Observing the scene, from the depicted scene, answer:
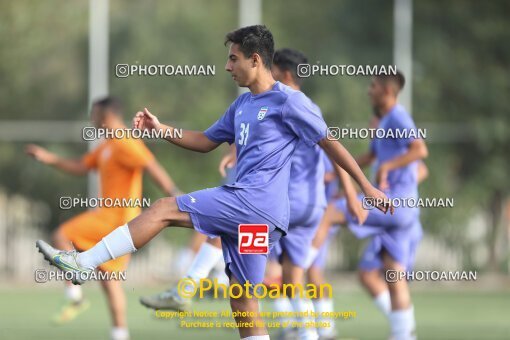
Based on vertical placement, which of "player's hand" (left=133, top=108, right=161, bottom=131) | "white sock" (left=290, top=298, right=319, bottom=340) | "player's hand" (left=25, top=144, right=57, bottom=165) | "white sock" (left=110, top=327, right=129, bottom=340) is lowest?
"white sock" (left=290, top=298, right=319, bottom=340)

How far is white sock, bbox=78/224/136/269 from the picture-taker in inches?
263

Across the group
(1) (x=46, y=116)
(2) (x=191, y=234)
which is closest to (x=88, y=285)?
(2) (x=191, y=234)

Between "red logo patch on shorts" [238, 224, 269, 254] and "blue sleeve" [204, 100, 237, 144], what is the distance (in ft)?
2.75

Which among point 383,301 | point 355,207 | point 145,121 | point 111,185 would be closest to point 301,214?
point 355,207

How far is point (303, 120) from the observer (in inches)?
276

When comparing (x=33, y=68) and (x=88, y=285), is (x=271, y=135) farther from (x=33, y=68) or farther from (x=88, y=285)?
(x=33, y=68)

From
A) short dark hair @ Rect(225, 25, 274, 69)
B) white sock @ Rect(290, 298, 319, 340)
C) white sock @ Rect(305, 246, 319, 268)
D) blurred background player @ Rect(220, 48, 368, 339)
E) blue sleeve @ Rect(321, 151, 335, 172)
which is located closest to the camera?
short dark hair @ Rect(225, 25, 274, 69)

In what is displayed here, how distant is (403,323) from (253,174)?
3.40 metres

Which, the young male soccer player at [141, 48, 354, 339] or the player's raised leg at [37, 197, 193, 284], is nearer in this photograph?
the player's raised leg at [37, 197, 193, 284]

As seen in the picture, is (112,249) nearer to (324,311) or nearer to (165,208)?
(165,208)

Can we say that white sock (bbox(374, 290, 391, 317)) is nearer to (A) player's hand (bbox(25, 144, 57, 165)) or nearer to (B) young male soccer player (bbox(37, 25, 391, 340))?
(A) player's hand (bbox(25, 144, 57, 165))

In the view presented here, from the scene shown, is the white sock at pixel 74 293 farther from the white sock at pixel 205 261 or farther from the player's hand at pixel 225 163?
the player's hand at pixel 225 163

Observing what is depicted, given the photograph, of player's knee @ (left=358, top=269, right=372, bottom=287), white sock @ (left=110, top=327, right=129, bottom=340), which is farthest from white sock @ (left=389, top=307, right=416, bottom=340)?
white sock @ (left=110, top=327, right=129, bottom=340)

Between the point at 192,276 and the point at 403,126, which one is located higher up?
the point at 403,126
